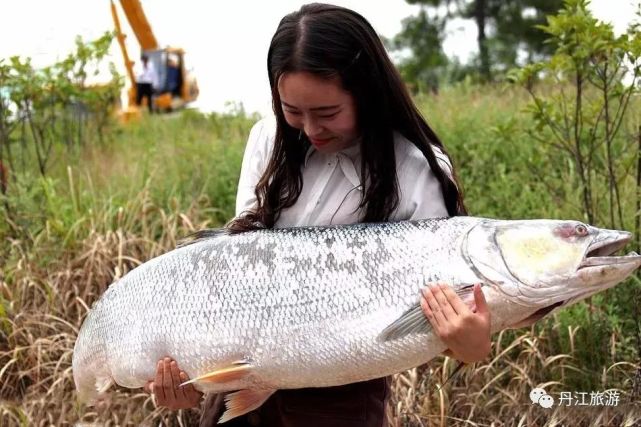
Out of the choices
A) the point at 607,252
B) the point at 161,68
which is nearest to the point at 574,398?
the point at 607,252

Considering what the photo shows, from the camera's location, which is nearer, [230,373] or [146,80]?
[230,373]

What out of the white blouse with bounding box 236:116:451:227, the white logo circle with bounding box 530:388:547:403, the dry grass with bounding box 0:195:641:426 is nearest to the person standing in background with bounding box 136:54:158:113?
the dry grass with bounding box 0:195:641:426

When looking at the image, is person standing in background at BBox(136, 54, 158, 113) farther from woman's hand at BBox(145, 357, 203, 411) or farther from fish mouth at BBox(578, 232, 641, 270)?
fish mouth at BBox(578, 232, 641, 270)

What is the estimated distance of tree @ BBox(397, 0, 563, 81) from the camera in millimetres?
12742

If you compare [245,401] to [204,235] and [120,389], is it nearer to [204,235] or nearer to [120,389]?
[204,235]

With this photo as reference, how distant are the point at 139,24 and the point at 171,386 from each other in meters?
12.1

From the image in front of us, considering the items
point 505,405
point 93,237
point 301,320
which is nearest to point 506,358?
point 505,405

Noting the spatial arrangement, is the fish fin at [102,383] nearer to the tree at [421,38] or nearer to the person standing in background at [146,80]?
the tree at [421,38]

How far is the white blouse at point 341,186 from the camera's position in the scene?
2.24 meters

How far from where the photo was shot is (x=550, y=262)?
6.46ft

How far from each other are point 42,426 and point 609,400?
2412mm

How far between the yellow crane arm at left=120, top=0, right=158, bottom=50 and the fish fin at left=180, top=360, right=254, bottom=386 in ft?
37.3

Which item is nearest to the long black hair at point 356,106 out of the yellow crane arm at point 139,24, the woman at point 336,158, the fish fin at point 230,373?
the woman at point 336,158

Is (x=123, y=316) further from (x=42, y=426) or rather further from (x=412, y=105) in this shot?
(x=42, y=426)
